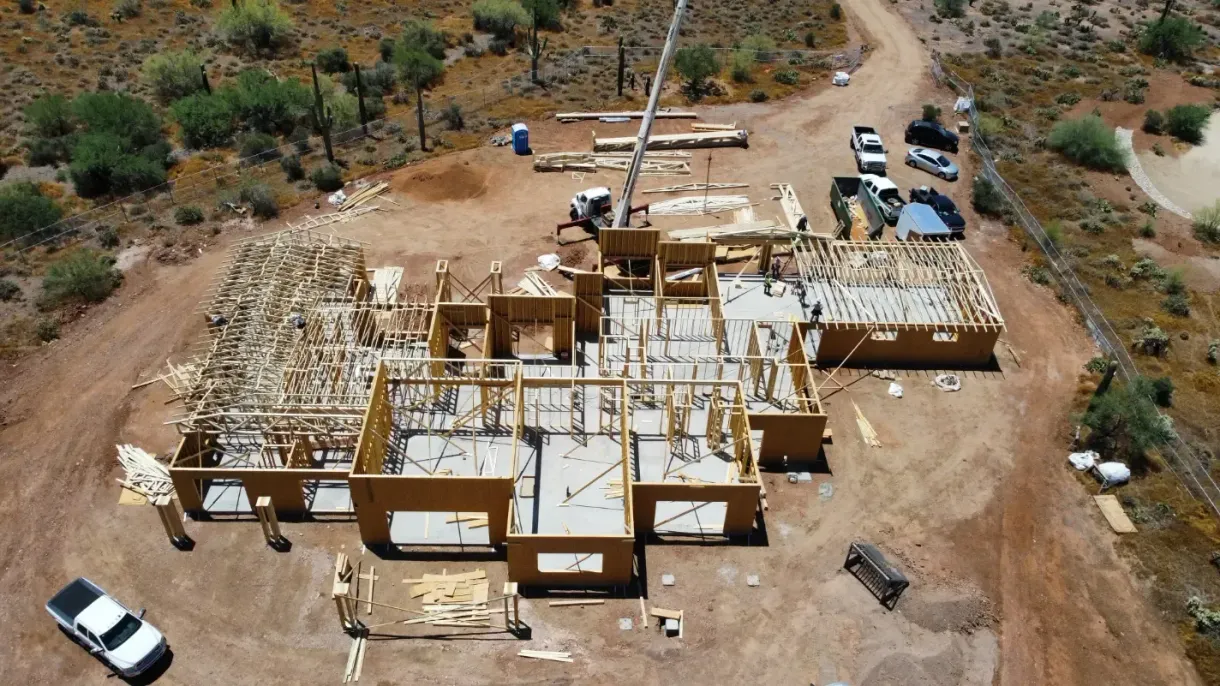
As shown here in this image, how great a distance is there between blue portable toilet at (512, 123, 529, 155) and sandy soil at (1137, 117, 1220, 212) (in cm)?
3927

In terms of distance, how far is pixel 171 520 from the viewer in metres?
24.7

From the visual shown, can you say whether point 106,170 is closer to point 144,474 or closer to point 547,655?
point 144,474

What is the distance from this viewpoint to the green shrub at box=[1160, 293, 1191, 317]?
123 feet

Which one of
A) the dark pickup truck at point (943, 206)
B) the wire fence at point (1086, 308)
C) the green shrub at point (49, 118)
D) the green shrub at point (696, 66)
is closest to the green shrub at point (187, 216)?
the green shrub at point (49, 118)

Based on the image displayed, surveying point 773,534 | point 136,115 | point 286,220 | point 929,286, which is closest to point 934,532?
point 773,534

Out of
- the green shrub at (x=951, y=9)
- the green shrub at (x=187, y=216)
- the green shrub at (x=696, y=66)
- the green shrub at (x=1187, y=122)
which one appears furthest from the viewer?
the green shrub at (x=951, y=9)

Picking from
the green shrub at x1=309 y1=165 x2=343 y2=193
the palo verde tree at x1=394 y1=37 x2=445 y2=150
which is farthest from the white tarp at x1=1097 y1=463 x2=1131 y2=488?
the palo verde tree at x1=394 y1=37 x2=445 y2=150

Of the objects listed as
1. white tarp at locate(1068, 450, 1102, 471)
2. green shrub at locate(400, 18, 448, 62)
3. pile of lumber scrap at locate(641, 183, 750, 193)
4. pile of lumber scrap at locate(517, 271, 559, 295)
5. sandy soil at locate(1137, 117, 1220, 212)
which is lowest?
white tarp at locate(1068, 450, 1102, 471)

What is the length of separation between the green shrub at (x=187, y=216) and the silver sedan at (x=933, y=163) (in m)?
41.3

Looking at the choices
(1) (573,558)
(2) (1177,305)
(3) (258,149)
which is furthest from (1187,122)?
(3) (258,149)

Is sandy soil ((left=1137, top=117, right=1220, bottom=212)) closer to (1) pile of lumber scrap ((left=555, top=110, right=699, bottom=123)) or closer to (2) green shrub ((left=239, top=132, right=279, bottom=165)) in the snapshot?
(1) pile of lumber scrap ((left=555, top=110, right=699, bottom=123))

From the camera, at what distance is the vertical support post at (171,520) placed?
79.3 feet

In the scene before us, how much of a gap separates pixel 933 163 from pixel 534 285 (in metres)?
27.1

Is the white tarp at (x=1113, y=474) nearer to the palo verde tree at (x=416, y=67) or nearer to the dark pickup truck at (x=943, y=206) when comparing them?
the dark pickup truck at (x=943, y=206)
